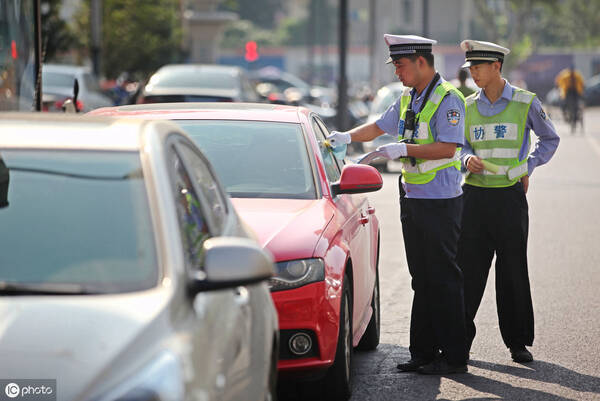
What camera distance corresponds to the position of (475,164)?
7.48 meters

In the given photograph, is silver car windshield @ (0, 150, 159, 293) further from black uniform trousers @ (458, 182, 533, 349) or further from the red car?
black uniform trousers @ (458, 182, 533, 349)

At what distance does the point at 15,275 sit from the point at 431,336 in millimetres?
3834

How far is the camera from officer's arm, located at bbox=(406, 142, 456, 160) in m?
6.90

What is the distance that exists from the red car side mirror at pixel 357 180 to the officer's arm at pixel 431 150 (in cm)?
24

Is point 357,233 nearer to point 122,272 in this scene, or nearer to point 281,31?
point 122,272

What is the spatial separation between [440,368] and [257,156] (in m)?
1.54

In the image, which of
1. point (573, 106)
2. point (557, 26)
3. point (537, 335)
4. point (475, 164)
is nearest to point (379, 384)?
point (475, 164)

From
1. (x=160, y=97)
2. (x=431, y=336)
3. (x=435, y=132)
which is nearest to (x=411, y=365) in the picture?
(x=431, y=336)

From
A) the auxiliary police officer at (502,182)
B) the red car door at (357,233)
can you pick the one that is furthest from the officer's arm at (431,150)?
the auxiliary police officer at (502,182)

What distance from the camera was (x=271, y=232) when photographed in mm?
6051

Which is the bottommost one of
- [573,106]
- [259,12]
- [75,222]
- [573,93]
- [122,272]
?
[259,12]
